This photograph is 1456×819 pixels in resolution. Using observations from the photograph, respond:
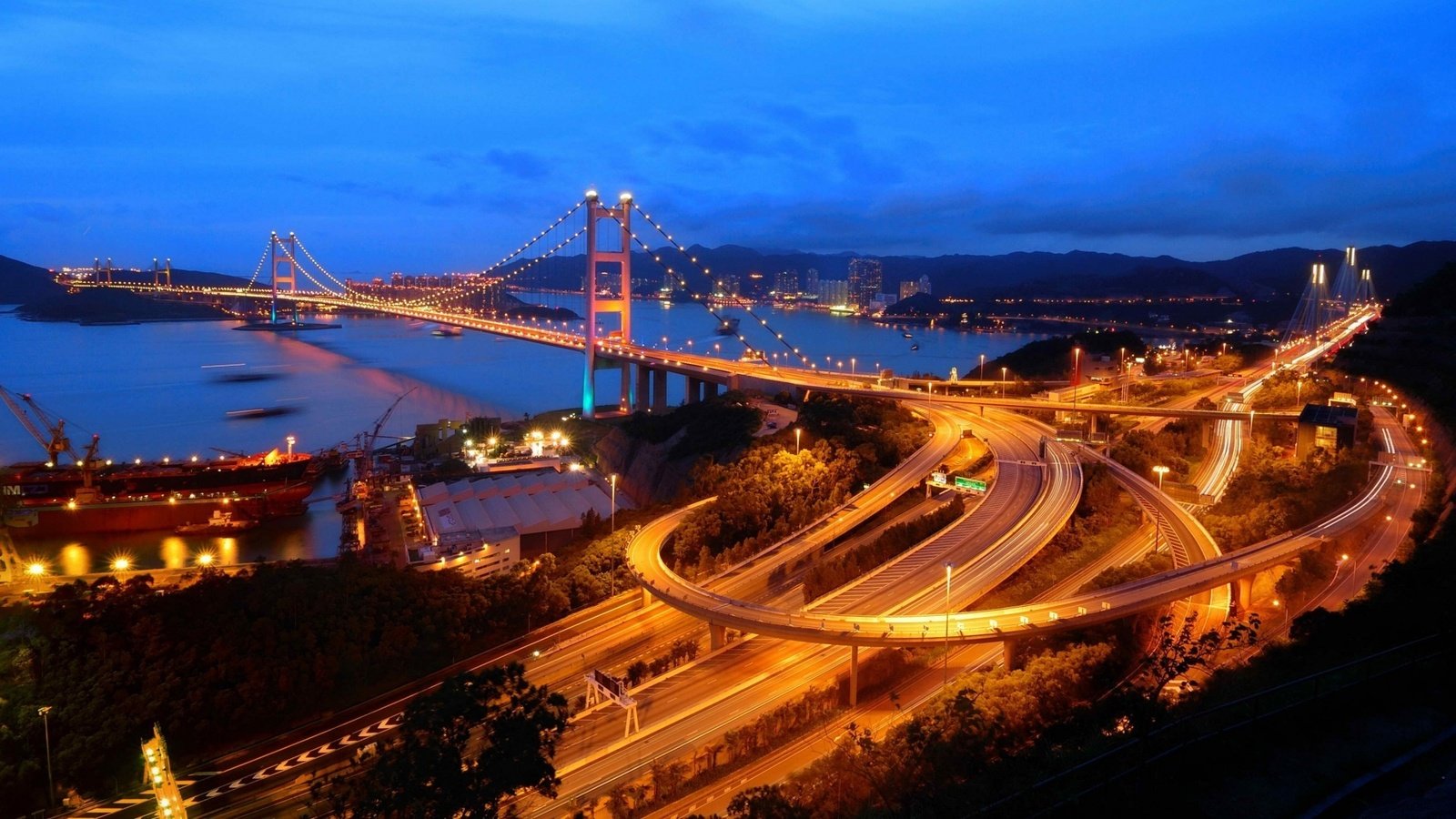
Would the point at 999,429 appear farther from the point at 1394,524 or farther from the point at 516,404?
the point at 516,404

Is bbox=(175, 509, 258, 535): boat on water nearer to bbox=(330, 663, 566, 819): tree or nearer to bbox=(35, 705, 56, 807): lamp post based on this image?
bbox=(35, 705, 56, 807): lamp post

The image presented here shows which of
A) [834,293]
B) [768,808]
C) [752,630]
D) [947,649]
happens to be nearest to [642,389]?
[752,630]

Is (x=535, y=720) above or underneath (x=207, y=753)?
above

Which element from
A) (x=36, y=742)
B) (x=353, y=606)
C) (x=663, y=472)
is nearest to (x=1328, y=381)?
(x=663, y=472)

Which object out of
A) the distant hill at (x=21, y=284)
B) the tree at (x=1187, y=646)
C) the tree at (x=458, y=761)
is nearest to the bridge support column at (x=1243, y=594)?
the tree at (x=1187, y=646)

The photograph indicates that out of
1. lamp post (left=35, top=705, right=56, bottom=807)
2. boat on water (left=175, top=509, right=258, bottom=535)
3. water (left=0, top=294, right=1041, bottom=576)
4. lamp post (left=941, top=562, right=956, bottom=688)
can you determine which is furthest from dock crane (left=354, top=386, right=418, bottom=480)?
lamp post (left=941, top=562, right=956, bottom=688)

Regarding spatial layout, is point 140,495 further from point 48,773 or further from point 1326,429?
point 1326,429
